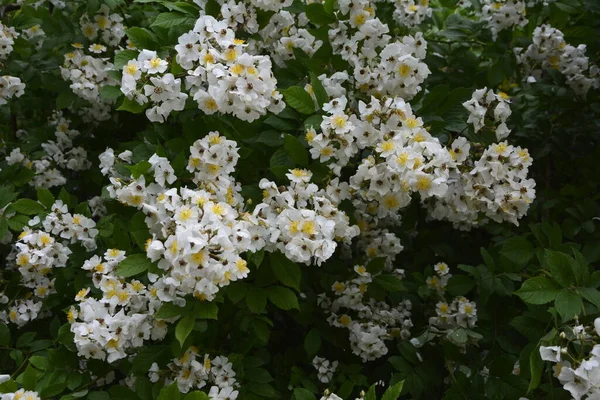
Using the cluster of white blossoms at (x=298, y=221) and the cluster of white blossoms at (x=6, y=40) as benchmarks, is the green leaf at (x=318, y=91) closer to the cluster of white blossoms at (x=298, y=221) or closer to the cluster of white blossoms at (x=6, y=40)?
the cluster of white blossoms at (x=298, y=221)

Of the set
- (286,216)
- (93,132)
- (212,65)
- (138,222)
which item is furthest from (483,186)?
(93,132)

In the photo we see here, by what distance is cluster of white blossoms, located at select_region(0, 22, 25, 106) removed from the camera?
310 cm

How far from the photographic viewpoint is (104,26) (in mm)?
3385

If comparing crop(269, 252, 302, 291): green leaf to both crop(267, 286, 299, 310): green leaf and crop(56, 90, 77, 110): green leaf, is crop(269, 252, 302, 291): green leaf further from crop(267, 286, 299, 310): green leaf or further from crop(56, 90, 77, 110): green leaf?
crop(56, 90, 77, 110): green leaf

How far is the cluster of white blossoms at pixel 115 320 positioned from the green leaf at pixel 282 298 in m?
0.38

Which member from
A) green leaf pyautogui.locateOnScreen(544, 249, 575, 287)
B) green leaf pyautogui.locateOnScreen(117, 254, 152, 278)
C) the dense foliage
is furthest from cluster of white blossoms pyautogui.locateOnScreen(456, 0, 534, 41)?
green leaf pyautogui.locateOnScreen(117, 254, 152, 278)

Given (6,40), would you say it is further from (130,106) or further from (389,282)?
(389,282)

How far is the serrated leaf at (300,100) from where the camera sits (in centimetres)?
244

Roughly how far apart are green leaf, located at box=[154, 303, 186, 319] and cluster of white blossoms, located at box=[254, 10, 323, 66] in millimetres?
1270

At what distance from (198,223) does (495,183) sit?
1.12 m

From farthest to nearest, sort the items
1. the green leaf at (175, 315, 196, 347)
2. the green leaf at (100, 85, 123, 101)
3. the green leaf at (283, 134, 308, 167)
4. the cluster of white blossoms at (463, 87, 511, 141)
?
the green leaf at (100, 85, 123, 101) → the cluster of white blossoms at (463, 87, 511, 141) → the green leaf at (283, 134, 308, 167) → the green leaf at (175, 315, 196, 347)

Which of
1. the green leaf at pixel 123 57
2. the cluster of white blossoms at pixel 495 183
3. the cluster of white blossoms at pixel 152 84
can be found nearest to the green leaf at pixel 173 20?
the green leaf at pixel 123 57

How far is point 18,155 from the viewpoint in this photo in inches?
130

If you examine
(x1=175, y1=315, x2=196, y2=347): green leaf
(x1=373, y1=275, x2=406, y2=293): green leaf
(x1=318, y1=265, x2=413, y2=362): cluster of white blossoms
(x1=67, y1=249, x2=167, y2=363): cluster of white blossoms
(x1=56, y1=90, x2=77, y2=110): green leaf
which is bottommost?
(x1=318, y1=265, x2=413, y2=362): cluster of white blossoms
